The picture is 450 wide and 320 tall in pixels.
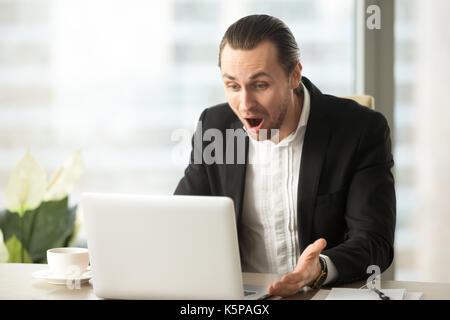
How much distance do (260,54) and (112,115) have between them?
1.45 m

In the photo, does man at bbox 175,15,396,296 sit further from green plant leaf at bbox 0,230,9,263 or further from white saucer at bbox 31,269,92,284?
green plant leaf at bbox 0,230,9,263

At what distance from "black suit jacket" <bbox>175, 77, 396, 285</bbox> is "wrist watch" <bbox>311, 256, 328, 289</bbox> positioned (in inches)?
9.7

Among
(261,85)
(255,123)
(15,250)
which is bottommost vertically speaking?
(15,250)

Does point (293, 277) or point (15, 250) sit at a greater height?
point (293, 277)

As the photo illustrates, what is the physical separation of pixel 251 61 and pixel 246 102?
0.39ft

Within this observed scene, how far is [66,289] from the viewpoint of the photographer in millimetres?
1451

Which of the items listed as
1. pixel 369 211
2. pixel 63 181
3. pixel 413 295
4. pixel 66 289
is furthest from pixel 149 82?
pixel 413 295

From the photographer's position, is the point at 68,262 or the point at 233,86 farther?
the point at 233,86

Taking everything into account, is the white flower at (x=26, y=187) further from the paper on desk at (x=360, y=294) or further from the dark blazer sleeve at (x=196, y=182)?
the paper on desk at (x=360, y=294)

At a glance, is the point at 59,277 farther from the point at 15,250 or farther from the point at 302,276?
the point at 15,250

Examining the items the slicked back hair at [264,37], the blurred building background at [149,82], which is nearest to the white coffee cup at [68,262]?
the slicked back hair at [264,37]

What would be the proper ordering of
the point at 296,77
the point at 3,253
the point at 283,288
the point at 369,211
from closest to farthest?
the point at 283,288 → the point at 369,211 → the point at 296,77 → the point at 3,253

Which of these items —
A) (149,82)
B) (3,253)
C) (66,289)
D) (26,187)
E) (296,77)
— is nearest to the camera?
(66,289)
